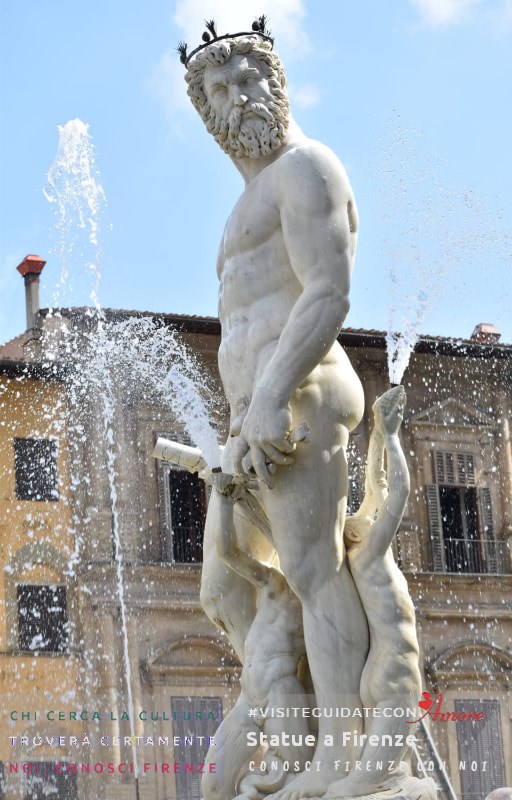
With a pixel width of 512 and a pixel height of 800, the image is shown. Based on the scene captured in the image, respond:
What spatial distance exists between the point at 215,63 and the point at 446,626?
23.6 metres

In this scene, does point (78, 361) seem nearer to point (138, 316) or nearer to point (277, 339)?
point (138, 316)

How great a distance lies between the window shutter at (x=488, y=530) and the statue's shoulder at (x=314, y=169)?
948 inches

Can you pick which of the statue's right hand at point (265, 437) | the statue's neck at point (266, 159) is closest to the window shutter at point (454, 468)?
the statue's neck at point (266, 159)

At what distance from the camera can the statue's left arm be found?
275 inches

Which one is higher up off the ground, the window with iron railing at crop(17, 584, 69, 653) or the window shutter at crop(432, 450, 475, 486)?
the window shutter at crop(432, 450, 475, 486)

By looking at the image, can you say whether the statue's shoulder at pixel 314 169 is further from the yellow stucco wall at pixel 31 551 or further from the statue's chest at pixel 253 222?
the yellow stucco wall at pixel 31 551

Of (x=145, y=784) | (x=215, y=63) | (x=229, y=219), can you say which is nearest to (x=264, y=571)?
(x=229, y=219)

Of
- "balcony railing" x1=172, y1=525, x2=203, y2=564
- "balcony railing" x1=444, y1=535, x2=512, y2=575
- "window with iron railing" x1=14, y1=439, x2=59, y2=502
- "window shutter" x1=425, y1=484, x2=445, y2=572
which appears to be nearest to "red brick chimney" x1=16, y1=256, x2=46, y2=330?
"window with iron railing" x1=14, y1=439, x2=59, y2=502

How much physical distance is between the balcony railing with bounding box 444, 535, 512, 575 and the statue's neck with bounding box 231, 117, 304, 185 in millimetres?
23381

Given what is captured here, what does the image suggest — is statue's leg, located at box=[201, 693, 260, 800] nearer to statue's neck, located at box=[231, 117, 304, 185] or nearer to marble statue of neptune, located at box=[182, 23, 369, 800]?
marble statue of neptune, located at box=[182, 23, 369, 800]

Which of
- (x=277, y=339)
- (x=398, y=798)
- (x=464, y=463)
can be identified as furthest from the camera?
(x=464, y=463)

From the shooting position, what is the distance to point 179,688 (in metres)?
28.2

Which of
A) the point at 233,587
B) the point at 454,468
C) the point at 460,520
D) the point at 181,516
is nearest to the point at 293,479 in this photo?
the point at 233,587

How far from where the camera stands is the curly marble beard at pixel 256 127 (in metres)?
7.45
